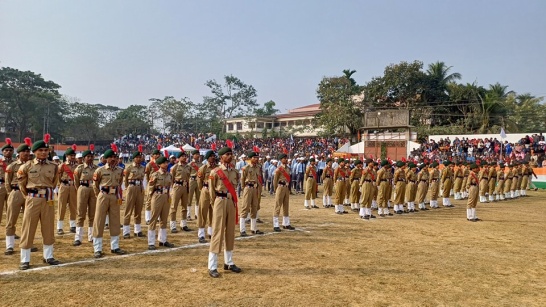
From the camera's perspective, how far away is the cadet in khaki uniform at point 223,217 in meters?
6.77

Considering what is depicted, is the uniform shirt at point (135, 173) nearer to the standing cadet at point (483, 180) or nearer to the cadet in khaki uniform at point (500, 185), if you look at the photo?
the standing cadet at point (483, 180)

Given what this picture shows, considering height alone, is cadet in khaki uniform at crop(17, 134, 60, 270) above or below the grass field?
above

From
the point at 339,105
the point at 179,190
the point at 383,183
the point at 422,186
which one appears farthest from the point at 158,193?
the point at 339,105

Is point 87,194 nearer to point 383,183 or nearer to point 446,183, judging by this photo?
point 383,183

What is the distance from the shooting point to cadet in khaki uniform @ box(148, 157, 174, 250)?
864 centimetres

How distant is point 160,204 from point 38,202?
245 cm

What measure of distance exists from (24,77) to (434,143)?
194 feet

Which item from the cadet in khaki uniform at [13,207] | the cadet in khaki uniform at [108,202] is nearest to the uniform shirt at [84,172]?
the cadet in khaki uniform at [108,202]

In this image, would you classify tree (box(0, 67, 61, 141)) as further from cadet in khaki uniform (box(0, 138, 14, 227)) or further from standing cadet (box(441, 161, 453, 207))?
standing cadet (box(441, 161, 453, 207))

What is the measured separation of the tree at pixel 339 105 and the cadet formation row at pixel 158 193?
89.6 feet

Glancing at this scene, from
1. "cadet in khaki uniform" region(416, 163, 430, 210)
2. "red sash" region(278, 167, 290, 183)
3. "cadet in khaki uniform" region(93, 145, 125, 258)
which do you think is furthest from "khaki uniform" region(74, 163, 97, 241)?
"cadet in khaki uniform" region(416, 163, 430, 210)

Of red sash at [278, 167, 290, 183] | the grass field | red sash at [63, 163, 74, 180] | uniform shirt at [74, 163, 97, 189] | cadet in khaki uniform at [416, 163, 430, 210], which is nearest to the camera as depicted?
the grass field

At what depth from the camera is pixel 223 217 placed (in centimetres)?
702

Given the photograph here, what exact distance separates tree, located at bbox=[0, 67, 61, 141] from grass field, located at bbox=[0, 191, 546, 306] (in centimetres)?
5558
